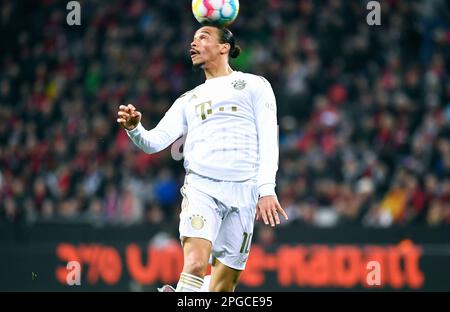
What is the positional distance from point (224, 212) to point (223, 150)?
0.43 metres

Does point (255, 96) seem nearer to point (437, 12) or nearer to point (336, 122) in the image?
point (336, 122)

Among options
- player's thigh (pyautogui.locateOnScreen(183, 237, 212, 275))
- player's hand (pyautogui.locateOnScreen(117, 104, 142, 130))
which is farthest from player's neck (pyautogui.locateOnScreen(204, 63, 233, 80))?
player's thigh (pyautogui.locateOnScreen(183, 237, 212, 275))

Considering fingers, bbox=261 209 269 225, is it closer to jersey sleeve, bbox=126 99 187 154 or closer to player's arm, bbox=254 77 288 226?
player's arm, bbox=254 77 288 226

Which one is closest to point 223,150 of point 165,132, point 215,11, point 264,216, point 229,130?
point 229,130

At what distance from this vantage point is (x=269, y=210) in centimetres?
665

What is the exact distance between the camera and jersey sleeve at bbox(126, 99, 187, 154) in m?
7.25

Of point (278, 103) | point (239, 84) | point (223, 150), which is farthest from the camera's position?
point (278, 103)

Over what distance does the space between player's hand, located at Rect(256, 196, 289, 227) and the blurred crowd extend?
8391 millimetres

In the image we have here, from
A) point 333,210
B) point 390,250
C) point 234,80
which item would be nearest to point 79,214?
point 333,210

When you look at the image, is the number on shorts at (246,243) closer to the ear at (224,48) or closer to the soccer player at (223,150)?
the soccer player at (223,150)

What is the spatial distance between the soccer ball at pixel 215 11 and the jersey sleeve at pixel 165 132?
2.06 feet

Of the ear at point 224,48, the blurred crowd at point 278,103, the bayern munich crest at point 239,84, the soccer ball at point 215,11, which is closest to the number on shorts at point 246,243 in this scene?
the bayern munich crest at point 239,84

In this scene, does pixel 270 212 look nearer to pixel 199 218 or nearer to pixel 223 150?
pixel 199 218

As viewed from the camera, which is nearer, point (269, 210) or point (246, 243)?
point (269, 210)
